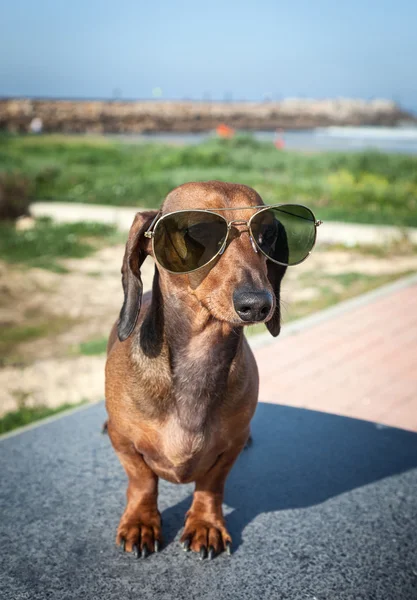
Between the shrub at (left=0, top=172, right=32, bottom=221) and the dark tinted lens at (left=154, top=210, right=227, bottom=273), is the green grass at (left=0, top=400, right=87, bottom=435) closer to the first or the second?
the dark tinted lens at (left=154, top=210, right=227, bottom=273)

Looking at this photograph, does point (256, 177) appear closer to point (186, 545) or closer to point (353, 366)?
point (353, 366)

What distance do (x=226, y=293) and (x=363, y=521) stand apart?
1350mm

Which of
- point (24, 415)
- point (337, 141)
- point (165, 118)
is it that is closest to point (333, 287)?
point (24, 415)

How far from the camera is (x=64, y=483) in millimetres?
2881

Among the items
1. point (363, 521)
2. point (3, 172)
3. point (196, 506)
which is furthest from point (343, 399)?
point (3, 172)

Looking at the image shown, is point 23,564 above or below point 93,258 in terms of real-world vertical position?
above

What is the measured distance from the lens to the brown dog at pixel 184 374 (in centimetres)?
209

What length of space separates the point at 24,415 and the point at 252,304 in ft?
10.2

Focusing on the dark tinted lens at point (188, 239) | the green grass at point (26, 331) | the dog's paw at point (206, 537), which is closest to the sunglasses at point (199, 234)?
the dark tinted lens at point (188, 239)

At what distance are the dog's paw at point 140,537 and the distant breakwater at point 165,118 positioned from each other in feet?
188

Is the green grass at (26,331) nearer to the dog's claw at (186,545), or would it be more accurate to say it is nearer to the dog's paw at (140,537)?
the dog's paw at (140,537)

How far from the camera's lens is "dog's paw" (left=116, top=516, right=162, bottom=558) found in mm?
2371

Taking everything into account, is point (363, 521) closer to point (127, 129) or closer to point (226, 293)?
point (226, 293)

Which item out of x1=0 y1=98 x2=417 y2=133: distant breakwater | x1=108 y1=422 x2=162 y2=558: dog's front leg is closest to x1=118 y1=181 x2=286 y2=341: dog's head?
x1=108 y1=422 x2=162 y2=558: dog's front leg
